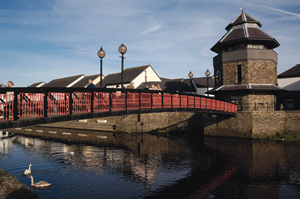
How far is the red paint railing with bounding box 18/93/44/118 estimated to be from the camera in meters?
8.30

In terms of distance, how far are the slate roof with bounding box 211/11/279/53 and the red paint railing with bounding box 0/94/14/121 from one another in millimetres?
22869

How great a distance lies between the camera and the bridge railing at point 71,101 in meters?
8.08

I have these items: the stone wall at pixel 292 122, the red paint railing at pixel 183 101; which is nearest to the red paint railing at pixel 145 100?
the red paint railing at pixel 183 101

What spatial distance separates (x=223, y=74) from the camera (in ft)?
83.7

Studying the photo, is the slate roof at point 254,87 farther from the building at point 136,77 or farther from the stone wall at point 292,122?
the building at point 136,77

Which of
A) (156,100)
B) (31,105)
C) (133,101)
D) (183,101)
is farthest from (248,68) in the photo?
(31,105)

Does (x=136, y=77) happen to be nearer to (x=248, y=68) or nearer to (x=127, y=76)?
(x=127, y=76)

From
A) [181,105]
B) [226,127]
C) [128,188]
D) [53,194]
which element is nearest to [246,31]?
[226,127]

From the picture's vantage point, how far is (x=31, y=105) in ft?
28.0

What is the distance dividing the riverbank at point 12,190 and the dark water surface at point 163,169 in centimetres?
78

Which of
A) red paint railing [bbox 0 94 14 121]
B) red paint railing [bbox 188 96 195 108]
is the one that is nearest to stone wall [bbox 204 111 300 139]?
red paint railing [bbox 188 96 195 108]

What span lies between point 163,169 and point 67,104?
766 centimetres

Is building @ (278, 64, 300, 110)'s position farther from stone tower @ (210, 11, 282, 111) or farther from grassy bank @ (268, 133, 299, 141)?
stone tower @ (210, 11, 282, 111)

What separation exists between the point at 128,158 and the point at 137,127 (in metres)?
13.8
